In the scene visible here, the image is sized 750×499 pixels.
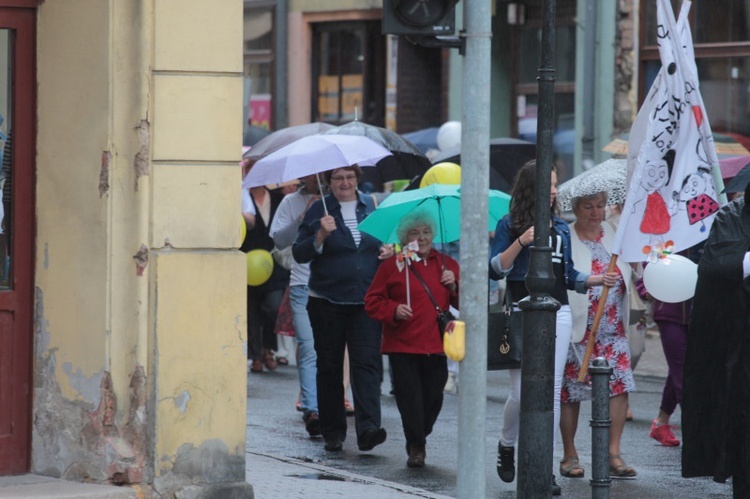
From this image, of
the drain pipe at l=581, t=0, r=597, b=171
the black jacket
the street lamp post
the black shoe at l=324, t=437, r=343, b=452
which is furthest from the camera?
the drain pipe at l=581, t=0, r=597, b=171

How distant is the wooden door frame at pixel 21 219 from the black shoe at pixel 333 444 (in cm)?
260

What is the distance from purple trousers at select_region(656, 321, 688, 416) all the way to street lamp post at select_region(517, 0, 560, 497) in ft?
9.64

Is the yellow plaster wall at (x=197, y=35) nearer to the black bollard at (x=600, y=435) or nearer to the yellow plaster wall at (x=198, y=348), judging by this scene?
the yellow plaster wall at (x=198, y=348)

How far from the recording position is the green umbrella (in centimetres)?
965

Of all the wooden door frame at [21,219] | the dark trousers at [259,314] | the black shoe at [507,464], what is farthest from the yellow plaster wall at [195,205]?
the dark trousers at [259,314]

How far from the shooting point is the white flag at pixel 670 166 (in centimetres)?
898

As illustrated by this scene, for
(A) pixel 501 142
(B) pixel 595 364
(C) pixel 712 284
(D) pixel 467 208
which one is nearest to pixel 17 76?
(D) pixel 467 208

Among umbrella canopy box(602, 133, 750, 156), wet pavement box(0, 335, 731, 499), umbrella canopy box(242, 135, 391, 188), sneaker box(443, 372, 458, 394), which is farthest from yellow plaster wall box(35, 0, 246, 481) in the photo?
umbrella canopy box(602, 133, 750, 156)

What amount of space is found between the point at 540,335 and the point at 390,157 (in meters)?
4.86

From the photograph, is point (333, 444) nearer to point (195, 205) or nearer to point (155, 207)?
point (195, 205)

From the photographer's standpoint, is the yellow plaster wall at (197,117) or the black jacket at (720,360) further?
the black jacket at (720,360)

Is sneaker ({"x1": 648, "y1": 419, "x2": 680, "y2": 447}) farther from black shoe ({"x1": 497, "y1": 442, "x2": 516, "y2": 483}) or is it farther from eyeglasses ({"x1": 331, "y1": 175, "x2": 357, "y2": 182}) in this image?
eyeglasses ({"x1": 331, "y1": 175, "x2": 357, "y2": 182})

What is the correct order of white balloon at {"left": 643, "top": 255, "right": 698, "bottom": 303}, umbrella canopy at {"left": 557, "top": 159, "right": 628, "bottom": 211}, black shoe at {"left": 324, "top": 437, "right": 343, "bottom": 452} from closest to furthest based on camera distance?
white balloon at {"left": 643, "top": 255, "right": 698, "bottom": 303}
umbrella canopy at {"left": 557, "top": 159, "right": 628, "bottom": 211}
black shoe at {"left": 324, "top": 437, "right": 343, "bottom": 452}

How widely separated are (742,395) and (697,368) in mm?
346
